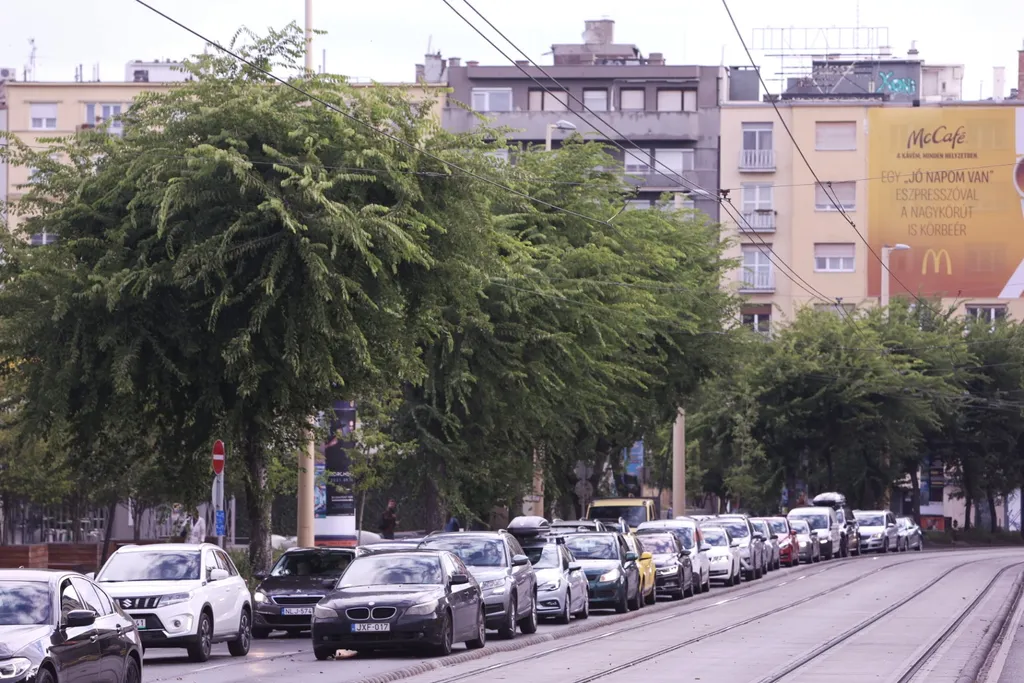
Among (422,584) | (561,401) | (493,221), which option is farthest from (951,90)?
(422,584)

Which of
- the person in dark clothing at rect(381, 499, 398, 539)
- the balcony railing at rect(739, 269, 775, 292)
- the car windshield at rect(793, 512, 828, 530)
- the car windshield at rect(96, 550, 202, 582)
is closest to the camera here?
the car windshield at rect(96, 550, 202, 582)

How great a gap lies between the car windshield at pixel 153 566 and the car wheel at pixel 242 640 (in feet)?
3.72

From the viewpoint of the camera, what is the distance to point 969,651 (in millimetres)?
20906

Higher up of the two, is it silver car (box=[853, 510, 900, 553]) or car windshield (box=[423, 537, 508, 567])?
car windshield (box=[423, 537, 508, 567])

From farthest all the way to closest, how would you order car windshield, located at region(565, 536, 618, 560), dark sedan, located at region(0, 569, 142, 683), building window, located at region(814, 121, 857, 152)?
building window, located at region(814, 121, 857, 152) < car windshield, located at region(565, 536, 618, 560) < dark sedan, located at region(0, 569, 142, 683)

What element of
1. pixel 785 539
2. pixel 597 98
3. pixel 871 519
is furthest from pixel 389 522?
pixel 597 98

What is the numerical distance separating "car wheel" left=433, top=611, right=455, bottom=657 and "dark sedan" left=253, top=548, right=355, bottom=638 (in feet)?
13.5

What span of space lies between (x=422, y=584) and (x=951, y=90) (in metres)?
84.8

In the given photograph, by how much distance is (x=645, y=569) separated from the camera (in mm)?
32719

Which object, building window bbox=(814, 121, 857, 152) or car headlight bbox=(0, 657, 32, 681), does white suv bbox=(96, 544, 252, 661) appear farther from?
building window bbox=(814, 121, 857, 152)

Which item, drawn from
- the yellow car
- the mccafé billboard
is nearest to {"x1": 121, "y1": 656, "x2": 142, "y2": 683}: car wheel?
the yellow car

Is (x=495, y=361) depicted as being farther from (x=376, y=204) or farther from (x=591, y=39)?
(x=591, y=39)

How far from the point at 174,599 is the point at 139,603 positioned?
441 millimetres

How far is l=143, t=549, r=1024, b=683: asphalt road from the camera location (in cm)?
1802
